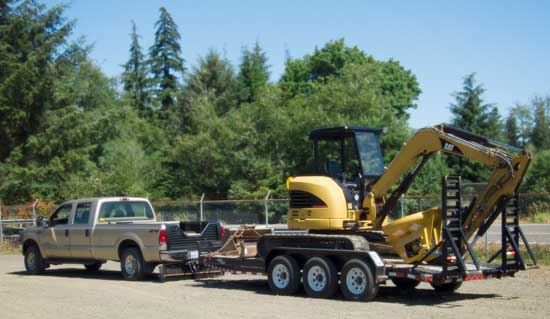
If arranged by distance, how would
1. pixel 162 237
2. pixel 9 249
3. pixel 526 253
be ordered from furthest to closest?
pixel 9 249 → pixel 526 253 → pixel 162 237

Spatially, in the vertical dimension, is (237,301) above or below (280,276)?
below

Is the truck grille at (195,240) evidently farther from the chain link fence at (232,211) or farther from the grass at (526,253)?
the grass at (526,253)

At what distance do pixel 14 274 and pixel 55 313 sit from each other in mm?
8210

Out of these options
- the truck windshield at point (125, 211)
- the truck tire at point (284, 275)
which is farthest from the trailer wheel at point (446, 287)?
the truck windshield at point (125, 211)

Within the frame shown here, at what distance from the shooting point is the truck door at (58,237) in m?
18.4

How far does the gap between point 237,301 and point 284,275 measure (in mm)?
1318

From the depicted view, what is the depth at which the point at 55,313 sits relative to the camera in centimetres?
1195

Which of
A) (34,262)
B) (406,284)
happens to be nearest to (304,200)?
(406,284)

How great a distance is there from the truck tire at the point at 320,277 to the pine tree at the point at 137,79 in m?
54.7

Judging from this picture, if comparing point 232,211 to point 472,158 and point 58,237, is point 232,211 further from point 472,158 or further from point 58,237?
point 472,158

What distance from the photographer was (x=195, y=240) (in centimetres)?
1689

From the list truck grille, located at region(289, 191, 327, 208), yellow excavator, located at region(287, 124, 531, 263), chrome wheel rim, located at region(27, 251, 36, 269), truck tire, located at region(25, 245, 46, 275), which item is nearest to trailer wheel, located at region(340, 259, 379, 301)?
yellow excavator, located at region(287, 124, 531, 263)

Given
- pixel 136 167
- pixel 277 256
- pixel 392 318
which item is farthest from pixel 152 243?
pixel 136 167

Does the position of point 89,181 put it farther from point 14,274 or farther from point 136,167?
point 14,274
